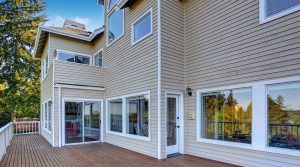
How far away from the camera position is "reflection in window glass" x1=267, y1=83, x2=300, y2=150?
509cm

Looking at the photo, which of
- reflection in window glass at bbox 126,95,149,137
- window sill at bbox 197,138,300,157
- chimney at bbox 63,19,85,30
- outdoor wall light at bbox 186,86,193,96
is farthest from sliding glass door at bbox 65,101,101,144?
chimney at bbox 63,19,85,30

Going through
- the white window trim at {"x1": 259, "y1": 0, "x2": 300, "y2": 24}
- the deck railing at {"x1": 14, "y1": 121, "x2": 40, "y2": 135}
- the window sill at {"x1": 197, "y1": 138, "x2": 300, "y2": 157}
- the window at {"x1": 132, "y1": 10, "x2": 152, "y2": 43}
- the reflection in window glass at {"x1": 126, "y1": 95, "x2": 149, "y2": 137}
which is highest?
the window at {"x1": 132, "y1": 10, "x2": 152, "y2": 43}

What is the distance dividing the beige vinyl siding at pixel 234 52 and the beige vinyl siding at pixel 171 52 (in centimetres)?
26

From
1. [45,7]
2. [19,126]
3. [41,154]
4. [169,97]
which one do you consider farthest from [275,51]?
[45,7]

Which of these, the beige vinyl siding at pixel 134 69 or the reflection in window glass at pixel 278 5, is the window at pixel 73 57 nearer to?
the beige vinyl siding at pixel 134 69

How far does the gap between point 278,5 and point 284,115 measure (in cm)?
267

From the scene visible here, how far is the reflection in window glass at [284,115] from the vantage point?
5.09m

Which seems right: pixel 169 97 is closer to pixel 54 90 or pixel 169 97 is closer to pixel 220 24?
pixel 220 24

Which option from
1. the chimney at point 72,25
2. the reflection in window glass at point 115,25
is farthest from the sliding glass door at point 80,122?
the chimney at point 72,25

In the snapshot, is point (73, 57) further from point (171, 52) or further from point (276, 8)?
point (276, 8)

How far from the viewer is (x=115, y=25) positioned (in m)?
10.9

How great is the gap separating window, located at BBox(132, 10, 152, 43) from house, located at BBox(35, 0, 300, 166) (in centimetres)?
4

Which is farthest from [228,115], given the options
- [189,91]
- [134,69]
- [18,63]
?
[18,63]

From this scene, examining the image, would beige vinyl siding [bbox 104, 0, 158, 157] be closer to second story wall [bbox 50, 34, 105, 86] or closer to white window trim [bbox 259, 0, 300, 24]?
second story wall [bbox 50, 34, 105, 86]
